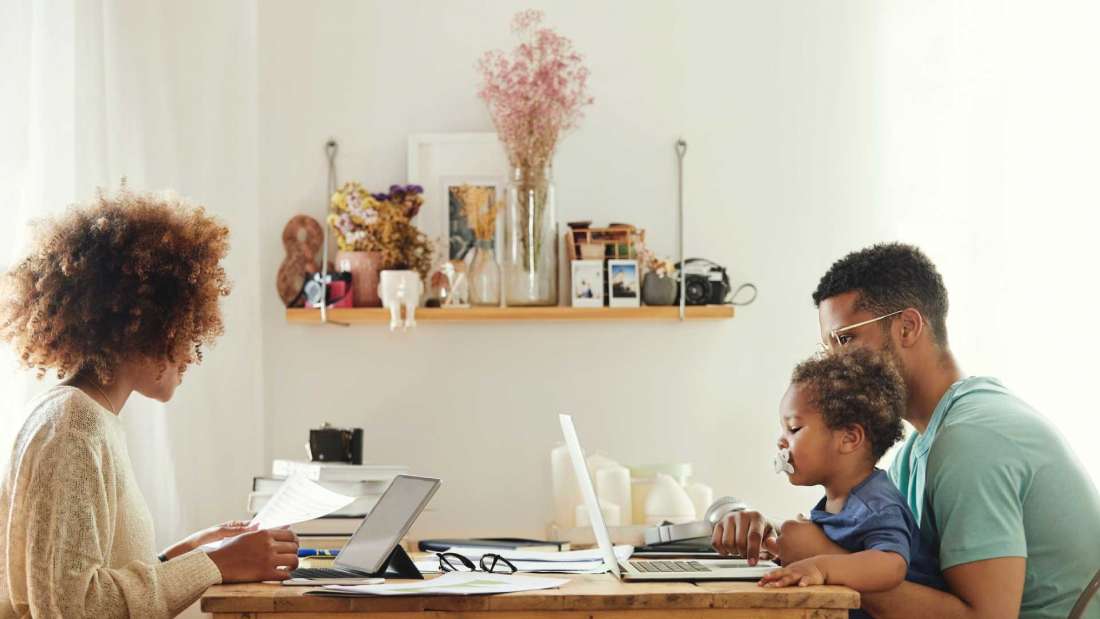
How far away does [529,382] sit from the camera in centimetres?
330

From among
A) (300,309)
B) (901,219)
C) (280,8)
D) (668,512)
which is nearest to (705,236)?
(901,219)

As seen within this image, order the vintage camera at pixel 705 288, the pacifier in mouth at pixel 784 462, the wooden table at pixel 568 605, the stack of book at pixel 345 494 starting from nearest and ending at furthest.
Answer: the wooden table at pixel 568 605 → the pacifier in mouth at pixel 784 462 → the stack of book at pixel 345 494 → the vintage camera at pixel 705 288

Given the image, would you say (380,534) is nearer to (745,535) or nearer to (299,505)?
(299,505)

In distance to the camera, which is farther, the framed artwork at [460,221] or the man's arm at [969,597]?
the framed artwork at [460,221]

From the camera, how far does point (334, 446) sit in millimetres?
2875

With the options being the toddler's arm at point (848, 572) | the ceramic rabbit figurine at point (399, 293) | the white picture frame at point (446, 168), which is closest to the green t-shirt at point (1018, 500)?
the toddler's arm at point (848, 572)

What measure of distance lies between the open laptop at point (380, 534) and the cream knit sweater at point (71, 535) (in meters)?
0.16

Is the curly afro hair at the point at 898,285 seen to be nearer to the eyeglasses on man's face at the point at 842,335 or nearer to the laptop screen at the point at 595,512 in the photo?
the eyeglasses on man's face at the point at 842,335

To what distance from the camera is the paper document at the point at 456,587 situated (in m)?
1.39

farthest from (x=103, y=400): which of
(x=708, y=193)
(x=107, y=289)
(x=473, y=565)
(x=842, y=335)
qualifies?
(x=708, y=193)

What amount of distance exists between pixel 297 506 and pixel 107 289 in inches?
16.6

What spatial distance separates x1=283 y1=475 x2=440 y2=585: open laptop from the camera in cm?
156

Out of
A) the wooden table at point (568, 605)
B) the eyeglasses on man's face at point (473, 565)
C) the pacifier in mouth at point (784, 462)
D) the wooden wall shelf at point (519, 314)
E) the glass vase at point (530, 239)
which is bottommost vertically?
the eyeglasses on man's face at point (473, 565)

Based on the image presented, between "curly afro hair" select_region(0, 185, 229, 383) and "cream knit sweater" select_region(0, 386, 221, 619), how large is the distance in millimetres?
85
